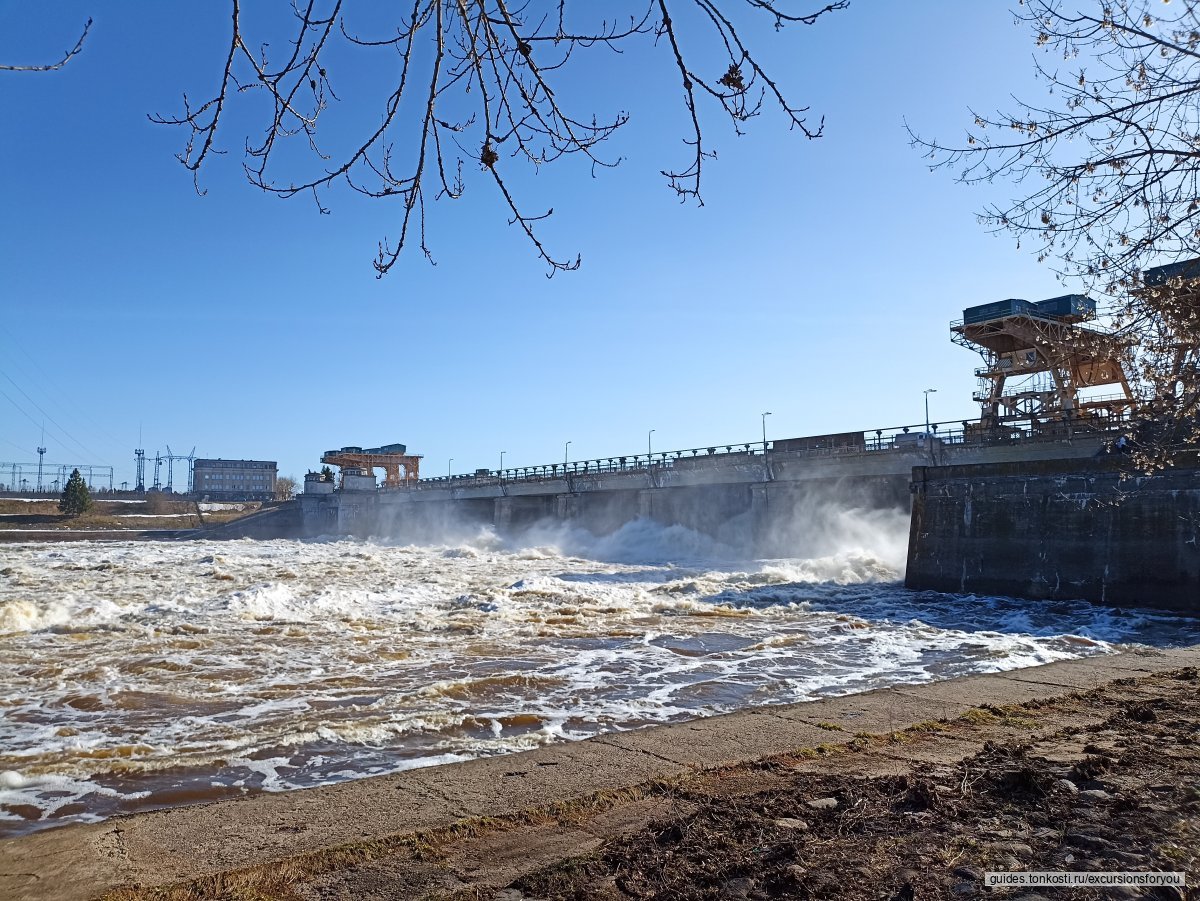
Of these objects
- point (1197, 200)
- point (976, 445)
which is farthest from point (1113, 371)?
point (976, 445)

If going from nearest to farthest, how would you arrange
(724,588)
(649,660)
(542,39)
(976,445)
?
1. (542,39)
2. (649,660)
3. (724,588)
4. (976,445)

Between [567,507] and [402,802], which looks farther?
[567,507]

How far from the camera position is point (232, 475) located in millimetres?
170375

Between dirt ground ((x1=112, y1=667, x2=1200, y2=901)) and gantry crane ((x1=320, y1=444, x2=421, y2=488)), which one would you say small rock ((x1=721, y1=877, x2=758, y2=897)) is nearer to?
dirt ground ((x1=112, y1=667, x2=1200, y2=901))

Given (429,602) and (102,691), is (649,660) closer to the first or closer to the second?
(102,691)

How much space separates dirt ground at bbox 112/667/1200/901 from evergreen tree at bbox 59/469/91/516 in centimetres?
9362

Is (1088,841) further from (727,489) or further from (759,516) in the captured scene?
(727,489)

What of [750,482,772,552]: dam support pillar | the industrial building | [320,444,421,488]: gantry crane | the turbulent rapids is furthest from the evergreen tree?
the industrial building

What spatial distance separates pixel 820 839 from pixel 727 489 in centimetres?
4673

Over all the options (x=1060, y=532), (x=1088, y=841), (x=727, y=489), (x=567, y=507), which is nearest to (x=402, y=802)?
(x=1088, y=841)

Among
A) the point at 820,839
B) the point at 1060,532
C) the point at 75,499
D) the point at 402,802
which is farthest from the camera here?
the point at 75,499

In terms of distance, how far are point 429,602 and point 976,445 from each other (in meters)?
26.4

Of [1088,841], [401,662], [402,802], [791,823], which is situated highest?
[1088,841]

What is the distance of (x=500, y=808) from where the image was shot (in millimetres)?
5102
